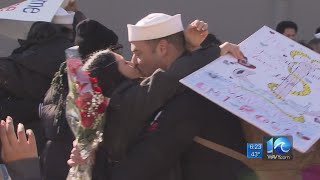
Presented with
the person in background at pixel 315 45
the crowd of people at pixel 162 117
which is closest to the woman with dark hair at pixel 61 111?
the crowd of people at pixel 162 117

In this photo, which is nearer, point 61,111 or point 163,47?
point 163,47

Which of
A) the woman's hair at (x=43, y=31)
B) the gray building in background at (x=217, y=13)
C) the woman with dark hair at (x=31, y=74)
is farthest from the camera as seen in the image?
the gray building in background at (x=217, y=13)

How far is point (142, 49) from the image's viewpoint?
10.1ft

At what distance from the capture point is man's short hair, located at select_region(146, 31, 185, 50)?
3.05 metres

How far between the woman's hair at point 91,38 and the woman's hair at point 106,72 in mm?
605

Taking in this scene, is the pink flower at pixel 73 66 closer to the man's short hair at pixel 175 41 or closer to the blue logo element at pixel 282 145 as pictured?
the man's short hair at pixel 175 41

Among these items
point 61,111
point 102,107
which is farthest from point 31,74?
point 102,107

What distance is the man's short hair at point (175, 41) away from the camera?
3049mm

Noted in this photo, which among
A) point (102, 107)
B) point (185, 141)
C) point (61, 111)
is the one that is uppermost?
point (102, 107)

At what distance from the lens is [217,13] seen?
27.3 feet

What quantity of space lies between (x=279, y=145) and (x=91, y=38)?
1.26 m

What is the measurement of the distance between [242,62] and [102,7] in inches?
218

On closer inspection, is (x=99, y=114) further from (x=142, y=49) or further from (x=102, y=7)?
(x=102, y=7)

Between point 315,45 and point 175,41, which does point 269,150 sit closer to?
point 175,41
